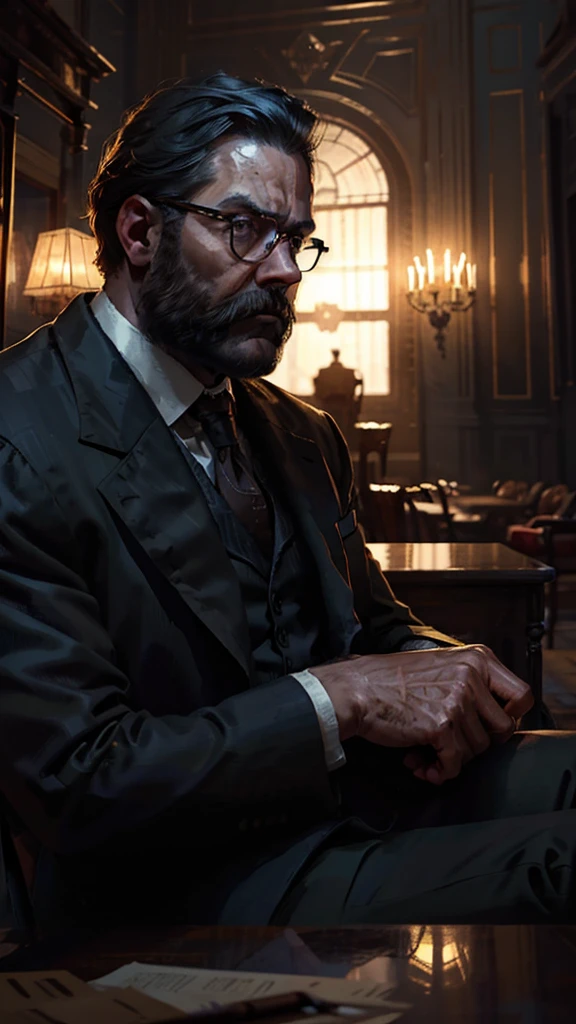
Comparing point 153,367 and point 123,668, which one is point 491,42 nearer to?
point 153,367

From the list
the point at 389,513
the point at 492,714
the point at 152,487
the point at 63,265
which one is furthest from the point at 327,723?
the point at 63,265

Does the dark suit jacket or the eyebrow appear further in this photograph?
the eyebrow

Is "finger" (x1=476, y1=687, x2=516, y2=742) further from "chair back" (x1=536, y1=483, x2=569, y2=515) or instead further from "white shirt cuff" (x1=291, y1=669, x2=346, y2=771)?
"chair back" (x1=536, y1=483, x2=569, y2=515)

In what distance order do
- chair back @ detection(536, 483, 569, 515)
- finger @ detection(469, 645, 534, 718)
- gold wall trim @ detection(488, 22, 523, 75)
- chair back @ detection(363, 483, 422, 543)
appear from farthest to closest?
gold wall trim @ detection(488, 22, 523, 75)
chair back @ detection(536, 483, 569, 515)
chair back @ detection(363, 483, 422, 543)
finger @ detection(469, 645, 534, 718)

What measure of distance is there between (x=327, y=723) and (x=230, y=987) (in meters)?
0.38

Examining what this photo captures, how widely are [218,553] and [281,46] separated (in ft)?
33.7

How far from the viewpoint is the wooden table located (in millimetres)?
2305

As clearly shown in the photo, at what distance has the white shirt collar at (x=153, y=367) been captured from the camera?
1250mm

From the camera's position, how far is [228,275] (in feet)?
4.03

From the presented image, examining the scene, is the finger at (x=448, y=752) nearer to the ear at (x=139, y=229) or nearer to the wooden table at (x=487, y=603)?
the ear at (x=139, y=229)

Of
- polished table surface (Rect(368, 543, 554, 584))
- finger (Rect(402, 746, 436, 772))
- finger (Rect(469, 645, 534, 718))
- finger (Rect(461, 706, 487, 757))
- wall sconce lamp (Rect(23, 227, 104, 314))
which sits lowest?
finger (Rect(402, 746, 436, 772))

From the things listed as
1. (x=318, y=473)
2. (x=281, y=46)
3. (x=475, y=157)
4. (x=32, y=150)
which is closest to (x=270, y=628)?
(x=318, y=473)

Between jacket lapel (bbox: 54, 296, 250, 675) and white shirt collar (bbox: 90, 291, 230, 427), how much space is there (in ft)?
0.17

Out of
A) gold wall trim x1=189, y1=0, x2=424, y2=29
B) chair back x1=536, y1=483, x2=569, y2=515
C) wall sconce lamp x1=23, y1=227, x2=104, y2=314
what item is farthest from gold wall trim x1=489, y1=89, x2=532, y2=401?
wall sconce lamp x1=23, y1=227, x2=104, y2=314
